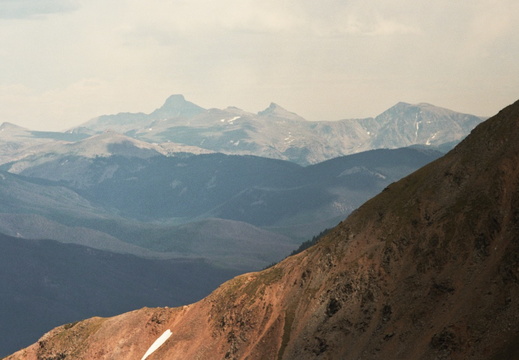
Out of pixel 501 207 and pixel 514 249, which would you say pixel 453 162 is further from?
pixel 514 249

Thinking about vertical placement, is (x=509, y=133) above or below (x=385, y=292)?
above

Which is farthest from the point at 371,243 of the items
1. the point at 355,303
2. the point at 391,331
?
the point at 391,331

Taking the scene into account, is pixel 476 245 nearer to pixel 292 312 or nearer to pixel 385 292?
pixel 385 292

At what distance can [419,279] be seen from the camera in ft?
541

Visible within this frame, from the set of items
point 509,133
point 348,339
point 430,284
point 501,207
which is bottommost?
point 348,339

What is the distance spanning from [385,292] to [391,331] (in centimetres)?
1175

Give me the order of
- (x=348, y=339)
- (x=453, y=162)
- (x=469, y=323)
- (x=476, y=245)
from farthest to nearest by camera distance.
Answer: (x=453, y=162), (x=348, y=339), (x=476, y=245), (x=469, y=323)

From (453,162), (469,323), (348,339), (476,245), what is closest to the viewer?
(469,323)

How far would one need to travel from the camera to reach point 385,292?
557 ft

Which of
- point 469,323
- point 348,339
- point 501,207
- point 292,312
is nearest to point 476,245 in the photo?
point 501,207

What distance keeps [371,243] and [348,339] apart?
75.8ft

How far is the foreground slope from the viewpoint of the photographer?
14488 cm

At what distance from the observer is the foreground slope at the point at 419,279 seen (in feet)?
475

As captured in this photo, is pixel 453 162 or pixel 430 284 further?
pixel 453 162
